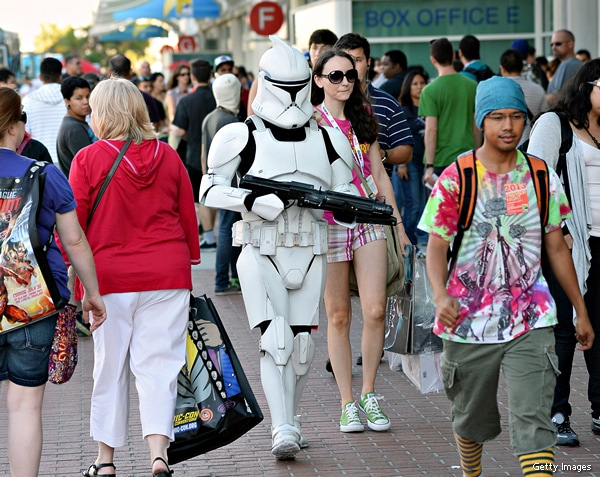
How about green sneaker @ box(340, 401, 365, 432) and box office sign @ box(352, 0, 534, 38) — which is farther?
box office sign @ box(352, 0, 534, 38)

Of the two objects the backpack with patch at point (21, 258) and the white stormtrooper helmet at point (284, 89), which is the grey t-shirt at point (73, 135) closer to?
the white stormtrooper helmet at point (284, 89)

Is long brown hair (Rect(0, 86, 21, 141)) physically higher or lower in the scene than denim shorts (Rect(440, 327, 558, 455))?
higher

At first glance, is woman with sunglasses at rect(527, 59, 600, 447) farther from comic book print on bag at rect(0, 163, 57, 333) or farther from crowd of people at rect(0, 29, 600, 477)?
comic book print on bag at rect(0, 163, 57, 333)

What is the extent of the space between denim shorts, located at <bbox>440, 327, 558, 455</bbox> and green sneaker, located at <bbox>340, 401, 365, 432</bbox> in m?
1.55

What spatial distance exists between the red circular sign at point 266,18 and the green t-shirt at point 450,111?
29.1 feet

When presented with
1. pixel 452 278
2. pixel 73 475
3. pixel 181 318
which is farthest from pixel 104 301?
pixel 452 278

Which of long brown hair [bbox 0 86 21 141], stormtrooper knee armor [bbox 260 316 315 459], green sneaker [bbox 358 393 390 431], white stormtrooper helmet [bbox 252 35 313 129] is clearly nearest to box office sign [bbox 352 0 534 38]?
green sneaker [bbox 358 393 390 431]

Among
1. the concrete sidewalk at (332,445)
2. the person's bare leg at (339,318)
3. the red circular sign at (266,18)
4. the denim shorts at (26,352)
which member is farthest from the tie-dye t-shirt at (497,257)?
the red circular sign at (266,18)

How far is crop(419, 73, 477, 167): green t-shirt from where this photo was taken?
35.9ft

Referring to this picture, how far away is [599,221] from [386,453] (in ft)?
5.19

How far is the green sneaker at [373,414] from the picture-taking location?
6203mm

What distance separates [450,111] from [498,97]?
6552mm

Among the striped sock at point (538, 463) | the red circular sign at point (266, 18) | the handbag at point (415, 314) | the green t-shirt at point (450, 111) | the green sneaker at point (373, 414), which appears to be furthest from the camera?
the red circular sign at point (266, 18)

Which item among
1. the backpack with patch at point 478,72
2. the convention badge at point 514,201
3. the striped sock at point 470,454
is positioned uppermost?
the backpack with patch at point 478,72
